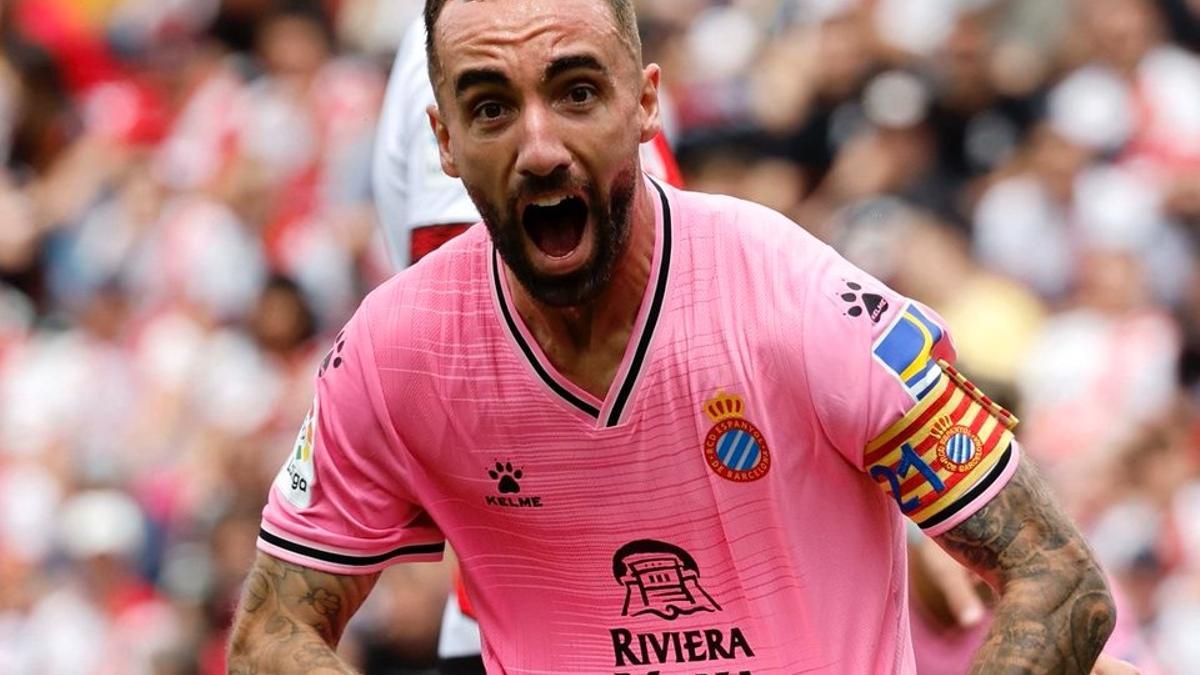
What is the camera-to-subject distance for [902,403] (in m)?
3.71

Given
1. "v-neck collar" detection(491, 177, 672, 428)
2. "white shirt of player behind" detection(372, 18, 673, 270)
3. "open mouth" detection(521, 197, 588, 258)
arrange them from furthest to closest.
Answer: "white shirt of player behind" detection(372, 18, 673, 270) → "v-neck collar" detection(491, 177, 672, 428) → "open mouth" detection(521, 197, 588, 258)

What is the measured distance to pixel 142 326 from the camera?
12.7m

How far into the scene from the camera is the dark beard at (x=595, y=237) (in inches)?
150

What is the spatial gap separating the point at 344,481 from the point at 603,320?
542 millimetres

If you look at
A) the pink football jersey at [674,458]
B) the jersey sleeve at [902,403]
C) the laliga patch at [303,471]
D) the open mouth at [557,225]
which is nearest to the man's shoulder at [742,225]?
the pink football jersey at [674,458]

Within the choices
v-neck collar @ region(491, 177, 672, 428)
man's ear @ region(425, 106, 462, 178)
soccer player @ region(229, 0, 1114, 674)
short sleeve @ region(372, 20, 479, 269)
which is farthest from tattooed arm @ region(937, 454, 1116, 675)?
short sleeve @ region(372, 20, 479, 269)

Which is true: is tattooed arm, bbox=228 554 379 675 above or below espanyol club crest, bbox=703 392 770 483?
below

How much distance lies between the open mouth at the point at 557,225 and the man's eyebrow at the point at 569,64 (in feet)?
0.66

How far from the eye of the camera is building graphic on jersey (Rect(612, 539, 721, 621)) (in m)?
3.97

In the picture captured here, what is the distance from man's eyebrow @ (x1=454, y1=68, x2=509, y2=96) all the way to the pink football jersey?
37 centimetres

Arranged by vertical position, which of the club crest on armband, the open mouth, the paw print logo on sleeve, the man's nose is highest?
the man's nose

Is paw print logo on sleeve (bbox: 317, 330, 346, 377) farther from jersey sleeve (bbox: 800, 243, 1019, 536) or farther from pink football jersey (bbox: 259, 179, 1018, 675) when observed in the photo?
jersey sleeve (bbox: 800, 243, 1019, 536)

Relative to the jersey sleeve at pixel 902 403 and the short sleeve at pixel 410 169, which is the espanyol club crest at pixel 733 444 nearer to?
the jersey sleeve at pixel 902 403

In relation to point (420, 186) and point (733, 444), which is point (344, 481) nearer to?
point (733, 444)
